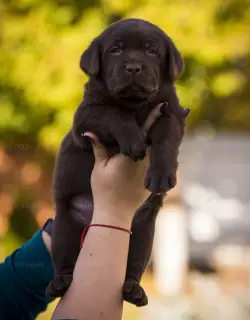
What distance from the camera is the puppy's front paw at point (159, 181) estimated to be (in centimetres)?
238

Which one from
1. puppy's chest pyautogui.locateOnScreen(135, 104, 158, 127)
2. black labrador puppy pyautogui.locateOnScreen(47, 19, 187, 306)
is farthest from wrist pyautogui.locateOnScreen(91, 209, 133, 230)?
puppy's chest pyautogui.locateOnScreen(135, 104, 158, 127)

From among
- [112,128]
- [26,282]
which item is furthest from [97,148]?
[26,282]

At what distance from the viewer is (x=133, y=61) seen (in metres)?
2.50

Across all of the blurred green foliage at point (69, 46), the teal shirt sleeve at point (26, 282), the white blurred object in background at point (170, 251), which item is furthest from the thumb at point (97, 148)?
the white blurred object in background at point (170, 251)

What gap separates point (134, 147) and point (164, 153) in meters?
0.12

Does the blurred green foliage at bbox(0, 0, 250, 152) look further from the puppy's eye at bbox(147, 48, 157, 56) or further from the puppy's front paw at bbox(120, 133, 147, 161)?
the puppy's front paw at bbox(120, 133, 147, 161)

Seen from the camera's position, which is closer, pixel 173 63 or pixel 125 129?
pixel 125 129

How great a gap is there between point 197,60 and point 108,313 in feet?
18.6

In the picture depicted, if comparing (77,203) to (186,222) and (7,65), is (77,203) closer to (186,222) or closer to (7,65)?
(7,65)

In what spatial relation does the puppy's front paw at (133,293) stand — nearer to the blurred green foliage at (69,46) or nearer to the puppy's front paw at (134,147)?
the puppy's front paw at (134,147)

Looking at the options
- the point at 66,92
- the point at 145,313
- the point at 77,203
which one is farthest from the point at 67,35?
the point at 77,203

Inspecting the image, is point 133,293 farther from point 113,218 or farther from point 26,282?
point 26,282

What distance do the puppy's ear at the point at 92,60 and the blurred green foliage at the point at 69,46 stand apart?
427 centimetres

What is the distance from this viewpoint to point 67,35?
7.15 metres
